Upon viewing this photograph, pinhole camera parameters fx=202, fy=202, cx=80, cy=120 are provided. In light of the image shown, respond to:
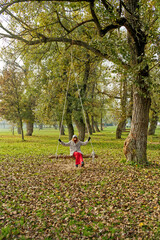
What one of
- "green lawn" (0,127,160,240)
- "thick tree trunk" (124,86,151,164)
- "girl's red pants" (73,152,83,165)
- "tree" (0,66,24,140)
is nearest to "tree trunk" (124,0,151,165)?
"thick tree trunk" (124,86,151,164)

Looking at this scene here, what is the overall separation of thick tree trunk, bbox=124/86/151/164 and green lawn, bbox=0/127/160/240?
668mm

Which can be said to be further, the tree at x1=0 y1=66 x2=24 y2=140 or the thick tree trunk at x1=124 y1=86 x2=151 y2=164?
the tree at x1=0 y1=66 x2=24 y2=140

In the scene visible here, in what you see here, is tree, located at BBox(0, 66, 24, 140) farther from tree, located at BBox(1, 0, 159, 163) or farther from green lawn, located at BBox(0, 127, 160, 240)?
green lawn, located at BBox(0, 127, 160, 240)

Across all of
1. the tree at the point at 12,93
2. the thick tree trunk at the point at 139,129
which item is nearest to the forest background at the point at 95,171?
the thick tree trunk at the point at 139,129


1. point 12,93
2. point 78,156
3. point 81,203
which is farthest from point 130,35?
point 12,93

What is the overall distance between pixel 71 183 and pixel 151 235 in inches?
147

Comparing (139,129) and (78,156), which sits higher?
(139,129)

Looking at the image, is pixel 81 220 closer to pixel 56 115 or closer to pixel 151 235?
pixel 151 235

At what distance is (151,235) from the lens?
4129mm

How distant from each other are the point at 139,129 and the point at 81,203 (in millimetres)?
4967

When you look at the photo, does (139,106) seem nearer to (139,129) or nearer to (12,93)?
(139,129)

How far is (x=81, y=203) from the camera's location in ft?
18.9

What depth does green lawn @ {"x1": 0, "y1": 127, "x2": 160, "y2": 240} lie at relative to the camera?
14.2ft

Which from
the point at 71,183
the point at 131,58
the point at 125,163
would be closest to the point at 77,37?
the point at 131,58
